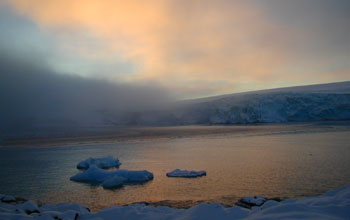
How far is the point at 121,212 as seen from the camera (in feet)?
15.0

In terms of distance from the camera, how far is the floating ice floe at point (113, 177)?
752 centimetres

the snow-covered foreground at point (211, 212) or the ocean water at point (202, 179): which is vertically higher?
the snow-covered foreground at point (211, 212)

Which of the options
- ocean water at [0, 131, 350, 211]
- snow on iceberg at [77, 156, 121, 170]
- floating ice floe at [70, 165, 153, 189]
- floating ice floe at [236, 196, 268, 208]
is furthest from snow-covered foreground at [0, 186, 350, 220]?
snow on iceberg at [77, 156, 121, 170]

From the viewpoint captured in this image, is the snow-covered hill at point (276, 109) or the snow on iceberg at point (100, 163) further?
the snow-covered hill at point (276, 109)

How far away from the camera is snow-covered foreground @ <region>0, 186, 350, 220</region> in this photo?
381 centimetres

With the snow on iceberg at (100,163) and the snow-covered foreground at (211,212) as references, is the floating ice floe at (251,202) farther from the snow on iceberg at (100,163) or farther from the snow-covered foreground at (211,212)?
the snow on iceberg at (100,163)

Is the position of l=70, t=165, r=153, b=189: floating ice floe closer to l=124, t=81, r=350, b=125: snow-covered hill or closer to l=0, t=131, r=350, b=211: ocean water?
l=0, t=131, r=350, b=211: ocean water

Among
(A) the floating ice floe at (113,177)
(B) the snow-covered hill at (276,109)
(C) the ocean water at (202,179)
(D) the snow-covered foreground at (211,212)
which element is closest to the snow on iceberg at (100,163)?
(C) the ocean water at (202,179)

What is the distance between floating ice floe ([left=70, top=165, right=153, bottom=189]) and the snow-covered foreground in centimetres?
242

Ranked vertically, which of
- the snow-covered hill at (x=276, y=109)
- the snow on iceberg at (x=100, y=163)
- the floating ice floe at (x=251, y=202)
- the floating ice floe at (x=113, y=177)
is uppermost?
the snow-covered hill at (x=276, y=109)

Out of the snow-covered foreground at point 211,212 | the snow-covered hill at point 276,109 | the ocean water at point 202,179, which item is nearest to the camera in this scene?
the snow-covered foreground at point 211,212

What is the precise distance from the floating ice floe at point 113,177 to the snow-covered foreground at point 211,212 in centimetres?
242

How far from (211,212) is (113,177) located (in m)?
4.00

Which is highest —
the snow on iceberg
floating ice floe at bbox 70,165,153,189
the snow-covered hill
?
the snow-covered hill
